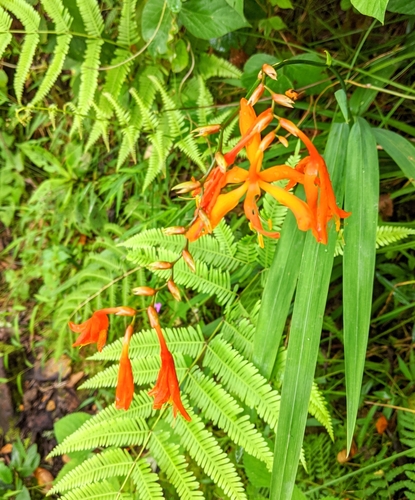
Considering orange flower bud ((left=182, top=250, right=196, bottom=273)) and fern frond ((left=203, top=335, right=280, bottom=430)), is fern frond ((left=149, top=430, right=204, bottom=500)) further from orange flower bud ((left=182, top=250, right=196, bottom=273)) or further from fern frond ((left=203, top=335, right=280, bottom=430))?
orange flower bud ((left=182, top=250, right=196, bottom=273))

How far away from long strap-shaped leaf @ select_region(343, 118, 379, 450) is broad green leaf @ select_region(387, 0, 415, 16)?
379 mm

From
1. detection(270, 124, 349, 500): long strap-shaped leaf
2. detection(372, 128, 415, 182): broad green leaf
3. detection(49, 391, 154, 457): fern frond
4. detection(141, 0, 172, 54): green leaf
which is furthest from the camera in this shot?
detection(141, 0, 172, 54): green leaf

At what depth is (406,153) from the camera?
1.34 m

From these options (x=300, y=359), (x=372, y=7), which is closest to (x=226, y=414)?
(x=300, y=359)

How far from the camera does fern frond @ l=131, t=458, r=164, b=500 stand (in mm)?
1349

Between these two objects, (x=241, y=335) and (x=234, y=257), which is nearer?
(x=241, y=335)

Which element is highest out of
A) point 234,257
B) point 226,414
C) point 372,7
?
point 372,7

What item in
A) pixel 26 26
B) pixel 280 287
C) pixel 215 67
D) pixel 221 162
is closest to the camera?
Answer: pixel 221 162

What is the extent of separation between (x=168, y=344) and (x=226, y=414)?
32 centimetres

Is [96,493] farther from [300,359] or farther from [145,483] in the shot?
[300,359]

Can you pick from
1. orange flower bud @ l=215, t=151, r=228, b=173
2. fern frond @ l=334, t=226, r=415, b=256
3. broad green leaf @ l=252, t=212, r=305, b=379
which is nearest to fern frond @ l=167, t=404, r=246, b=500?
broad green leaf @ l=252, t=212, r=305, b=379

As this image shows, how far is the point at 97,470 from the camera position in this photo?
4.68ft

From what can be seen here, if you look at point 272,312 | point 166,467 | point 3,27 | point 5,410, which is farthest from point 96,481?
point 3,27

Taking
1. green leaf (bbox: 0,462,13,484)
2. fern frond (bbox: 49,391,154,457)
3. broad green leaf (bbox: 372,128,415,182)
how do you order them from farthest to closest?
green leaf (bbox: 0,462,13,484)
fern frond (bbox: 49,391,154,457)
broad green leaf (bbox: 372,128,415,182)
